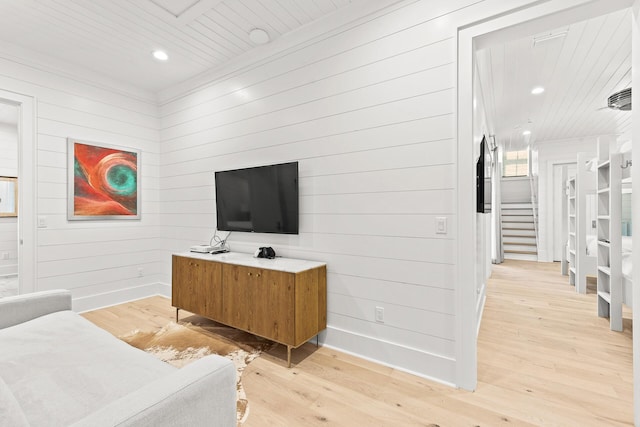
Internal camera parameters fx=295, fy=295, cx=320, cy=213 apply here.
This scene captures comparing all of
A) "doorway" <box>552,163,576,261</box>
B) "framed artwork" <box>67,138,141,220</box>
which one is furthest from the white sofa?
"doorway" <box>552,163,576,261</box>

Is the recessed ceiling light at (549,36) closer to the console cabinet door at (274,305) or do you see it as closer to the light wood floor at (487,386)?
the light wood floor at (487,386)

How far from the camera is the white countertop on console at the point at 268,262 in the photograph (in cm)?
235

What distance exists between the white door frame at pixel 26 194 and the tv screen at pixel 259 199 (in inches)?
73.1

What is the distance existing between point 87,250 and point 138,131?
64.6 inches

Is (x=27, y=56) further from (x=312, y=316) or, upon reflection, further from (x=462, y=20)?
(x=462, y=20)

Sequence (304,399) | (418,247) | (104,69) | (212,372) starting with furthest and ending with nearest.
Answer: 1. (104,69)
2. (418,247)
3. (304,399)
4. (212,372)

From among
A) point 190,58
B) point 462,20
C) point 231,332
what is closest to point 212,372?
point 231,332

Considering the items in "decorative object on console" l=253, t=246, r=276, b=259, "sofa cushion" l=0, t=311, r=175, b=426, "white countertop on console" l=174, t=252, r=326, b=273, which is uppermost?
"decorative object on console" l=253, t=246, r=276, b=259

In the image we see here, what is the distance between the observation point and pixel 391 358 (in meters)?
2.23

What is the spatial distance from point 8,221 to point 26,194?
3.24 meters

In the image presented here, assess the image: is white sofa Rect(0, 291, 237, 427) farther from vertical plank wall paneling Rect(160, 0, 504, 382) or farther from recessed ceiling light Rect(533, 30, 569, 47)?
recessed ceiling light Rect(533, 30, 569, 47)

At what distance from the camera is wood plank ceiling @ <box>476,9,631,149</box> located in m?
2.78

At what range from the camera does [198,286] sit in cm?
291

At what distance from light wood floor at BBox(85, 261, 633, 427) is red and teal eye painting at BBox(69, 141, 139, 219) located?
4.59 feet
